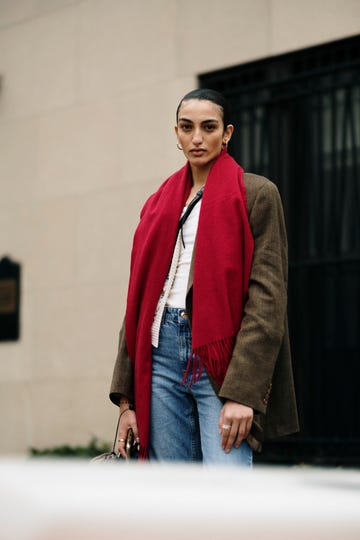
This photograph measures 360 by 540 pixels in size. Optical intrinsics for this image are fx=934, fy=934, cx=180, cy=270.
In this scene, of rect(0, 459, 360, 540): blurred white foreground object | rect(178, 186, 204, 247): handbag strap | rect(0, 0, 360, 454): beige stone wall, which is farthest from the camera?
rect(0, 0, 360, 454): beige stone wall

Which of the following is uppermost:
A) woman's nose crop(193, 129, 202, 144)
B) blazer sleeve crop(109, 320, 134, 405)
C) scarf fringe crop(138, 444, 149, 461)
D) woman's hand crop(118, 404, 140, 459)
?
woman's nose crop(193, 129, 202, 144)

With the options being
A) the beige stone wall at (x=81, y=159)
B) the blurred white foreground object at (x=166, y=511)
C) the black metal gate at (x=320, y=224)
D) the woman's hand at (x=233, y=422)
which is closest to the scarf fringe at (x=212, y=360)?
the woman's hand at (x=233, y=422)

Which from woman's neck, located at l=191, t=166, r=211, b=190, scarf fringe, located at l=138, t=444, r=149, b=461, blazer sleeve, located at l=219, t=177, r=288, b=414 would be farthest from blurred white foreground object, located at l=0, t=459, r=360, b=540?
woman's neck, located at l=191, t=166, r=211, b=190

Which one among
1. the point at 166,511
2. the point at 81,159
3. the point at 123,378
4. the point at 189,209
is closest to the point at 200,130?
the point at 189,209

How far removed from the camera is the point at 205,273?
3.16 meters

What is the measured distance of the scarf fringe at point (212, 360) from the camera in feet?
10.1

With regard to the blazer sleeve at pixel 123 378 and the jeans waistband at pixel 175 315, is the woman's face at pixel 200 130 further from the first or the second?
the blazer sleeve at pixel 123 378

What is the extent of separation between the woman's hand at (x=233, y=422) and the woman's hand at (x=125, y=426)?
41cm

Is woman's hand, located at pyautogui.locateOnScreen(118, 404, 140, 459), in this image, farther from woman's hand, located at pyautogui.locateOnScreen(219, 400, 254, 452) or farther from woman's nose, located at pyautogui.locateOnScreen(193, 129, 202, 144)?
woman's nose, located at pyautogui.locateOnScreen(193, 129, 202, 144)

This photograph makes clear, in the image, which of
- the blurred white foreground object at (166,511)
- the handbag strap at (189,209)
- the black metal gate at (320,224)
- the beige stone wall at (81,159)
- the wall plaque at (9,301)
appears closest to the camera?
the blurred white foreground object at (166,511)

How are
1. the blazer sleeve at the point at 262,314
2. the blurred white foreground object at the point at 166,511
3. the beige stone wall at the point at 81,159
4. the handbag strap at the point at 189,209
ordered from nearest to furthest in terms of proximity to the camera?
1. the blurred white foreground object at the point at 166,511
2. the blazer sleeve at the point at 262,314
3. the handbag strap at the point at 189,209
4. the beige stone wall at the point at 81,159

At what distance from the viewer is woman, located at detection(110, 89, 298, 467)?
3096 mm

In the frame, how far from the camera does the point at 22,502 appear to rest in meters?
1.04

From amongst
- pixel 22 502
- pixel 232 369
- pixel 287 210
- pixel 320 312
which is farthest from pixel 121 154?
pixel 22 502
